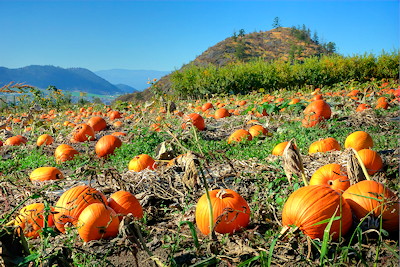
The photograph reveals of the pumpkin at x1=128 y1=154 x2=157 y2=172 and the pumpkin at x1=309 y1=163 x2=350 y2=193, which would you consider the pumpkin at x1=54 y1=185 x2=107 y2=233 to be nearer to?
the pumpkin at x1=128 y1=154 x2=157 y2=172

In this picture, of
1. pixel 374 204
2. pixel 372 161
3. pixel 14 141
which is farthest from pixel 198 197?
pixel 14 141


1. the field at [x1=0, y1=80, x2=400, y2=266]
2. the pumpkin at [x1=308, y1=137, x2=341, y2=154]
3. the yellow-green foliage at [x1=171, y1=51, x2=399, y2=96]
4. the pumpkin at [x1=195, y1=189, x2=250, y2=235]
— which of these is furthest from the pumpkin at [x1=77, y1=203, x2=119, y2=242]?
the yellow-green foliage at [x1=171, y1=51, x2=399, y2=96]

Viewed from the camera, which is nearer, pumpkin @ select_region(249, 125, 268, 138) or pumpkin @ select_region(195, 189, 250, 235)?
pumpkin @ select_region(195, 189, 250, 235)

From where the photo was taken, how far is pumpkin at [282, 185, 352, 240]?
2438 mm

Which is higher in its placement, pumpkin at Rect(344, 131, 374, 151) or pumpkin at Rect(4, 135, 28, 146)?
pumpkin at Rect(4, 135, 28, 146)

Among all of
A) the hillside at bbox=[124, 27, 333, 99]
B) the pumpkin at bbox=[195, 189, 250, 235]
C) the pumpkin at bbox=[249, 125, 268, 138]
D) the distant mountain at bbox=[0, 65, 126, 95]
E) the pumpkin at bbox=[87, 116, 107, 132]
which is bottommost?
the pumpkin at bbox=[195, 189, 250, 235]

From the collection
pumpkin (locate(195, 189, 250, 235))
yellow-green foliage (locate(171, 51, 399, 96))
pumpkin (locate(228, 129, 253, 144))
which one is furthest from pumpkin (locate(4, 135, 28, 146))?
yellow-green foliage (locate(171, 51, 399, 96))

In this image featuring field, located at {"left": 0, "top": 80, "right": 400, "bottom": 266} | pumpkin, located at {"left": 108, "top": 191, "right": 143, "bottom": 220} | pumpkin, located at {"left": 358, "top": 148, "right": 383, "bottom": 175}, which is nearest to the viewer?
field, located at {"left": 0, "top": 80, "right": 400, "bottom": 266}

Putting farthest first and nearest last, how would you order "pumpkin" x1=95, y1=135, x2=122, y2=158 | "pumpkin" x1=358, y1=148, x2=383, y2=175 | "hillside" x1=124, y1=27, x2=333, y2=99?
"hillside" x1=124, y1=27, x2=333, y2=99 → "pumpkin" x1=95, y1=135, x2=122, y2=158 → "pumpkin" x1=358, y1=148, x2=383, y2=175

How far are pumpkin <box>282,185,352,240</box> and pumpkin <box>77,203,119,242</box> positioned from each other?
51.6 inches

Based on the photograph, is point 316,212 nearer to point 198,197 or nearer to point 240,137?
point 198,197

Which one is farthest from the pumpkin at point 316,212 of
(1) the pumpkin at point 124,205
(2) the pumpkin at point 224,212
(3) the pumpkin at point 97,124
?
(3) the pumpkin at point 97,124

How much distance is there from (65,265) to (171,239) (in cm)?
100

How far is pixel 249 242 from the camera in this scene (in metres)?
2.51
